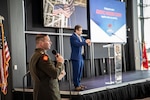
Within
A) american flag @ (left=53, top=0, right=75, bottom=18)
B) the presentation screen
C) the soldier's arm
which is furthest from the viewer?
the presentation screen

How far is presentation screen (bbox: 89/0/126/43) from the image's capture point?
7.75 metres

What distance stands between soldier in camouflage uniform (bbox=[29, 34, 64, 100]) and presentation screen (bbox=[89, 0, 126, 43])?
200 inches

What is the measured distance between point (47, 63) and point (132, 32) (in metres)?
7.95

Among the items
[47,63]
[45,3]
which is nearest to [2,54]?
[45,3]

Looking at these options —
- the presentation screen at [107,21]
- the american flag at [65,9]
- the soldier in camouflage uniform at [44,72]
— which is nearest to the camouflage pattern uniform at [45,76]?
the soldier in camouflage uniform at [44,72]

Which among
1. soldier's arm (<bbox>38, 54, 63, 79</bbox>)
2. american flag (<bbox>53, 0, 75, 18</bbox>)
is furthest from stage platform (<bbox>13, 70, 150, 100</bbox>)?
soldier's arm (<bbox>38, 54, 63, 79</bbox>)

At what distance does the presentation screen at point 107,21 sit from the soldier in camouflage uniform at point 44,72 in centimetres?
509

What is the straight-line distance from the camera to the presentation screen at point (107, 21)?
25.4 ft

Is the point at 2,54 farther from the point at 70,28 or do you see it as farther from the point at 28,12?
the point at 70,28

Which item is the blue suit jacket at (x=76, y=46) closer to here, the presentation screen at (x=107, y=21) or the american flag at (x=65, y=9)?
the american flag at (x=65, y=9)

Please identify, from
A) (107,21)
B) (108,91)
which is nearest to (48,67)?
(108,91)

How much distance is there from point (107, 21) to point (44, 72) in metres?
6.07

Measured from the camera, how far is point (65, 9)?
6.82 metres

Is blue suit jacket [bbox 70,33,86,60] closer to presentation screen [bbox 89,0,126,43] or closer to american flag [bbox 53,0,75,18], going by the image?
american flag [bbox 53,0,75,18]
